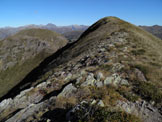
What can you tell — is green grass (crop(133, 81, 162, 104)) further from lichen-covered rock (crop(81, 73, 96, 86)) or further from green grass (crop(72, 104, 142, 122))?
lichen-covered rock (crop(81, 73, 96, 86))

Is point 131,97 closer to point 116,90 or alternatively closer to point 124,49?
point 116,90

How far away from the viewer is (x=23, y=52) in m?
76.9

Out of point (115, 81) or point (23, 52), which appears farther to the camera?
point (23, 52)

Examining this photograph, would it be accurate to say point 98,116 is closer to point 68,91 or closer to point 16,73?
point 68,91

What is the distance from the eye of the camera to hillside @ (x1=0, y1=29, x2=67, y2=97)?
60.3 m

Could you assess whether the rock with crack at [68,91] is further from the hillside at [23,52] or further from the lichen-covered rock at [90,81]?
the hillside at [23,52]

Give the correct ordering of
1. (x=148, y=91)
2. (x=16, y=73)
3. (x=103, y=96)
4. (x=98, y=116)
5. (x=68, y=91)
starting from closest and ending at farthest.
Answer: (x=98, y=116) < (x=103, y=96) < (x=148, y=91) < (x=68, y=91) < (x=16, y=73)

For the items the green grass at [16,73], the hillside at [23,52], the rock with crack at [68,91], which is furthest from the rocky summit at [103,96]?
the hillside at [23,52]

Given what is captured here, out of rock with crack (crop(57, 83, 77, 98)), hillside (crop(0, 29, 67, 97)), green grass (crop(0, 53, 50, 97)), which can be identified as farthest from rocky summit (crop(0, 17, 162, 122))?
hillside (crop(0, 29, 67, 97))

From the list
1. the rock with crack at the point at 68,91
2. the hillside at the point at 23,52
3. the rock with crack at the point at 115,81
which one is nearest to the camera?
the rock with crack at the point at 68,91

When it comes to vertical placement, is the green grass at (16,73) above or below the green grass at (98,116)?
below

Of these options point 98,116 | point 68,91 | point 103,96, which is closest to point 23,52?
point 68,91

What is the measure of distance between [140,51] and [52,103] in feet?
50.5

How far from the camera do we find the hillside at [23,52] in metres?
60.3
